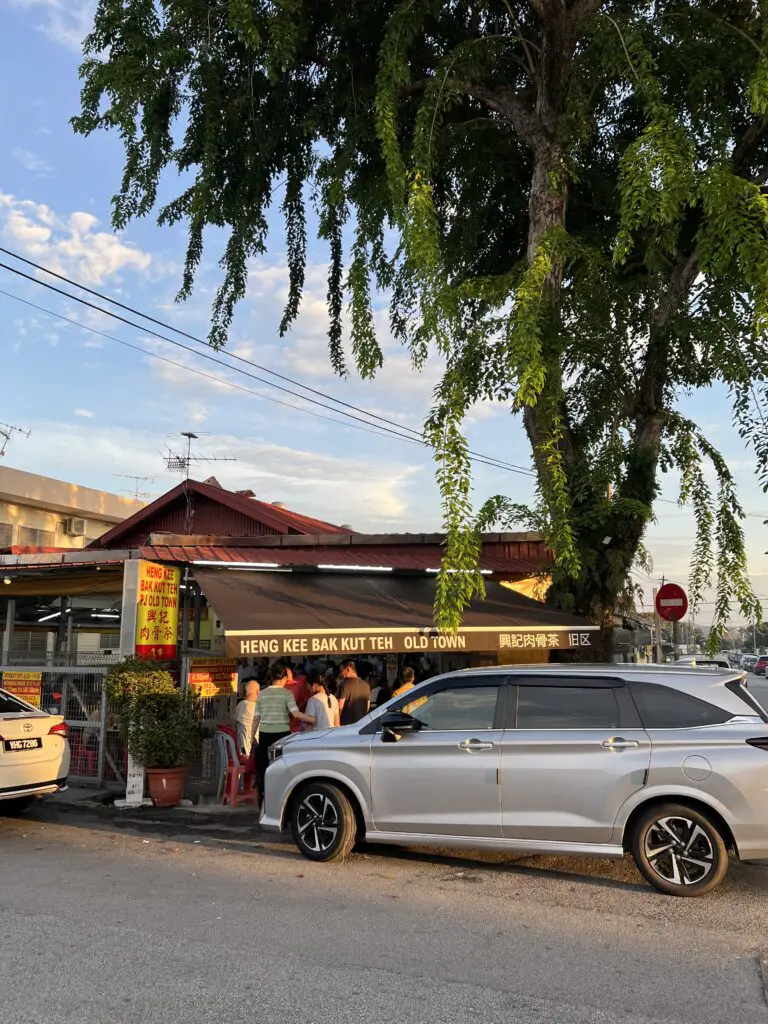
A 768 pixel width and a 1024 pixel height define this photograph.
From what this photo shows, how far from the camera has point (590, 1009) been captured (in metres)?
4.33

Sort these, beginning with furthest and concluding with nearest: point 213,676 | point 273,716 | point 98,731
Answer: point 213,676 < point 98,731 < point 273,716

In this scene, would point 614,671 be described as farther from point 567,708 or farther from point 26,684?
point 26,684

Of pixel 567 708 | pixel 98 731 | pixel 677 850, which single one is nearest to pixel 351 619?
pixel 98 731

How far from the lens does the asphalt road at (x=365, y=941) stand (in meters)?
4.32

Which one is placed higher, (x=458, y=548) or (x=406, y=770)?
(x=458, y=548)

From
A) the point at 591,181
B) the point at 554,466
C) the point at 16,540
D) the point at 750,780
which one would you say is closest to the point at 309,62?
the point at 591,181

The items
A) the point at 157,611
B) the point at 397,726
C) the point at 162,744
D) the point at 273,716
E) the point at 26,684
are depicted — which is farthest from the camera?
the point at 26,684

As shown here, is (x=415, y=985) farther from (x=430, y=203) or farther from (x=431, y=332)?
(x=430, y=203)

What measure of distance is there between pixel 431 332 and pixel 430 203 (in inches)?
69.3

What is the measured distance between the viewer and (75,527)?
3688 cm

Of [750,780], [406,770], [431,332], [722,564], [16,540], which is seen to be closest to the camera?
[750,780]

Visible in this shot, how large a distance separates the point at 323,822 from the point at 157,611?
4.63 m

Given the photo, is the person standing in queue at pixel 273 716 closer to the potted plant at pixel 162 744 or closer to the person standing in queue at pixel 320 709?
the person standing in queue at pixel 320 709

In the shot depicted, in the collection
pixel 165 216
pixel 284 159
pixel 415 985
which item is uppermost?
pixel 284 159
